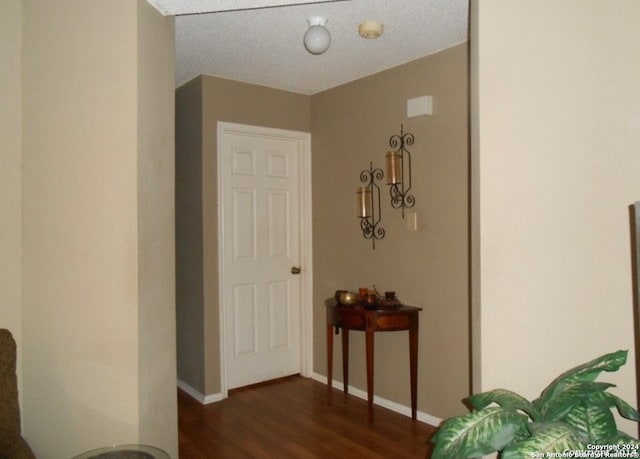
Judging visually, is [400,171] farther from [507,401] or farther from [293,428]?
[507,401]

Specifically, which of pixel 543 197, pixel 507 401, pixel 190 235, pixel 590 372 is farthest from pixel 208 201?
pixel 590 372

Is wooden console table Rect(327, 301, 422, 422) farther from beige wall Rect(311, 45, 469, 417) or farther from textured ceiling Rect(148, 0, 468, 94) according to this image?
textured ceiling Rect(148, 0, 468, 94)

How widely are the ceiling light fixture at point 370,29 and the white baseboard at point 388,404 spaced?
2.44 metres

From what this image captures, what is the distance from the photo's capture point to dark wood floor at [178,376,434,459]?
2.64 metres

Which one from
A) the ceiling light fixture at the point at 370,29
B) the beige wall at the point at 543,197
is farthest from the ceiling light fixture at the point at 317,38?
the beige wall at the point at 543,197

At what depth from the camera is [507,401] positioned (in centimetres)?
113

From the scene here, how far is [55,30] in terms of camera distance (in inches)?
71.6

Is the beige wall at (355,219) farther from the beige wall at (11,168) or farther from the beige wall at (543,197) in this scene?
the beige wall at (11,168)

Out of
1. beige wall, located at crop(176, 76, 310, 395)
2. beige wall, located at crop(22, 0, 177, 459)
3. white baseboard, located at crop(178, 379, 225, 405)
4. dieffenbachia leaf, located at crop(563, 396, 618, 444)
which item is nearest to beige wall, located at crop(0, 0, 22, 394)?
beige wall, located at crop(22, 0, 177, 459)

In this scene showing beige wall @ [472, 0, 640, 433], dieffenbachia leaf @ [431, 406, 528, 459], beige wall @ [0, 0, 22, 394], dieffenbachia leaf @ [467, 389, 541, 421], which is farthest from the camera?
beige wall @ [0, 0, 22, 394]

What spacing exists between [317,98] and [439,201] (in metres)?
1.56

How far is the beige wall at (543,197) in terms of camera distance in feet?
4.65

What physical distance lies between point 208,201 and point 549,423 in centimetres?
288

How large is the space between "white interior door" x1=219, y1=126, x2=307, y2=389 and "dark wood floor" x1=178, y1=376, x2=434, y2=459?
323 mm
